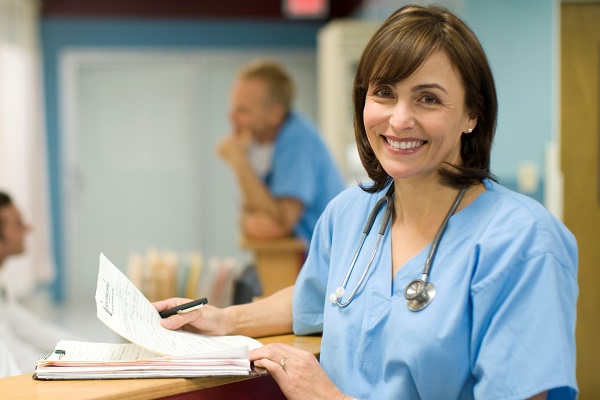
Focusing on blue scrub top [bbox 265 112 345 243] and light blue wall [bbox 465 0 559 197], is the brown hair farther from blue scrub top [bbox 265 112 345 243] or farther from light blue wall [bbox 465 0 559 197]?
light blue wall [bbox 465 0 559 197]

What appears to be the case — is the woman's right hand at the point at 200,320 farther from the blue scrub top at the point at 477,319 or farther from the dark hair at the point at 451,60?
the dark hair at the point at 451,60

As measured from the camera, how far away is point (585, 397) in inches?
131

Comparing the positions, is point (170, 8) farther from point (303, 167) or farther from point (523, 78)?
point (303, 167)

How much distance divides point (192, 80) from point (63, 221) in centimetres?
166

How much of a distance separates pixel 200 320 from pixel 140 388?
0.31m

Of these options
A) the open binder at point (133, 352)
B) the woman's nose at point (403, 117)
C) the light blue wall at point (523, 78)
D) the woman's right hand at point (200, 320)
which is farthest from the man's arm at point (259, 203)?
the woman's nose at point (403, 117)

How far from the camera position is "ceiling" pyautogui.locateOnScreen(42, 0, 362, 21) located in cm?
749

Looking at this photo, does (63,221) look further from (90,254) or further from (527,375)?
(527,375)

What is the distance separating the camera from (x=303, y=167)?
3.68 m

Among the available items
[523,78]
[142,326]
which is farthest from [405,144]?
[523,78]

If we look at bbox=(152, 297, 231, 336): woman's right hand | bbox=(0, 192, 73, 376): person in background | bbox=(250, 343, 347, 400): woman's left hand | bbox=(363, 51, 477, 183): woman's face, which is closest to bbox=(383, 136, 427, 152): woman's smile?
bbox=(363, 51, 477, 183): woman's face

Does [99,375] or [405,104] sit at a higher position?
[405,104]

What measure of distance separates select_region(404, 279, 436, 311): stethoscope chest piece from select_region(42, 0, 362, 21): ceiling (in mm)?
6230

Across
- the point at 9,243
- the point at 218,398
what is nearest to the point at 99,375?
the point at 218,398
